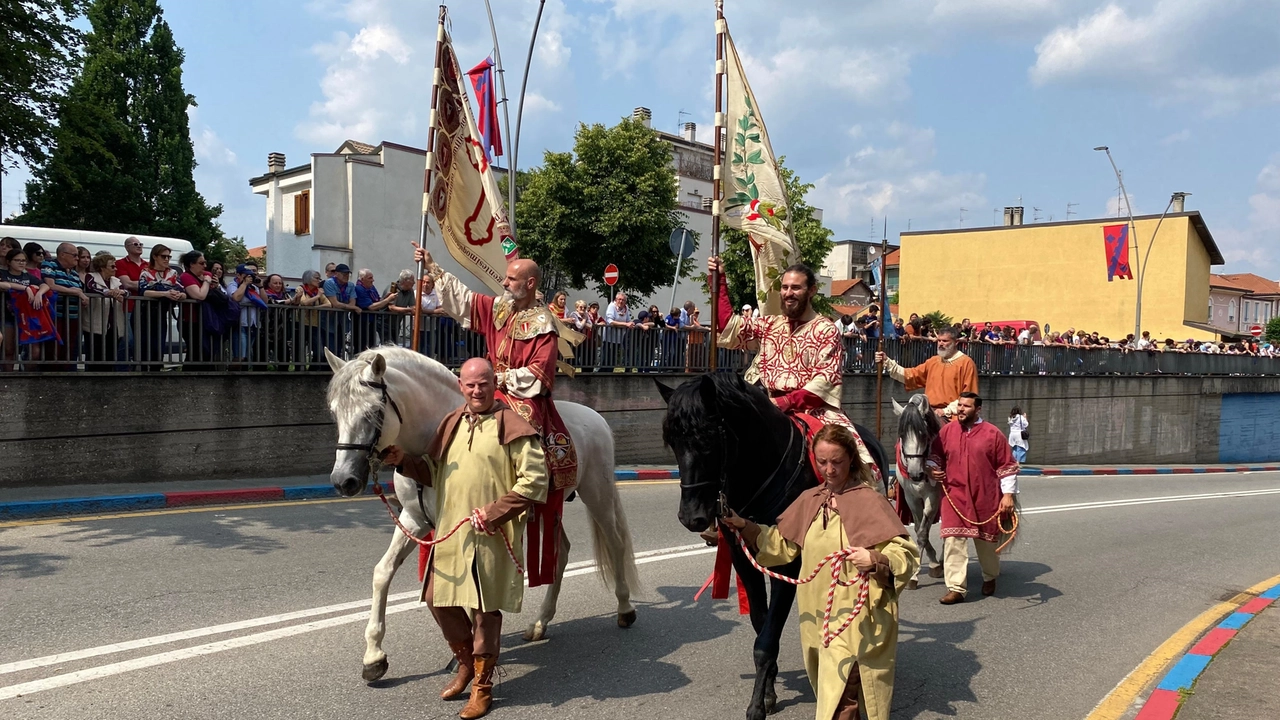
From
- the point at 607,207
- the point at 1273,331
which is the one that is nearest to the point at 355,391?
the point at 607,207

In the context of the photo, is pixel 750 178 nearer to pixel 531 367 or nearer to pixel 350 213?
pixel 531 367

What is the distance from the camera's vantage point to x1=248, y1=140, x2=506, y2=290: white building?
1412 inches

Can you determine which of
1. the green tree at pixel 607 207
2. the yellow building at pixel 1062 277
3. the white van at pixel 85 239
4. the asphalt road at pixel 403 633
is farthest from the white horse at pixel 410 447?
the yellow building at pixel 1062 277

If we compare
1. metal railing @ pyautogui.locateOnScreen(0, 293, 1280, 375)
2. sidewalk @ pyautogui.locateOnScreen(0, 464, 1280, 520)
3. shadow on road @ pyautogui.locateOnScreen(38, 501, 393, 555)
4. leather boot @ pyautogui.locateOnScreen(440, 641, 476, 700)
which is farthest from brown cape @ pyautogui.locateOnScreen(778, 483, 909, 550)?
sidewalk @ pyautogui.locateOnScreen(0, 464, 1280, 520)

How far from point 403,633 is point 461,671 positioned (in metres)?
1.17

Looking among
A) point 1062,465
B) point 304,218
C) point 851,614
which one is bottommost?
Answer: point 1062,465

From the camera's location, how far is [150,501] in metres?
9.85

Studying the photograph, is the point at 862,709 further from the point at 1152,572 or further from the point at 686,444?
the point at 1152,572

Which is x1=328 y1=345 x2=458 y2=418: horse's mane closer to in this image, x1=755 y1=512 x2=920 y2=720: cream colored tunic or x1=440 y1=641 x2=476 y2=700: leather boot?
x1=440 y1=641 x2=476 y2=700: leather boot

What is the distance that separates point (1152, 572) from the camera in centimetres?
938

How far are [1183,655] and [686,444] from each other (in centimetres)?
425

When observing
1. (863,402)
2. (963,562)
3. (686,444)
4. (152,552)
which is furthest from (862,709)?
(863,402)

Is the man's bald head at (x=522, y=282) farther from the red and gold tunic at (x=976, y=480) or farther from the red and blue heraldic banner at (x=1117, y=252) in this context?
the red and blue heraldic banner at (x=1117, y=252)

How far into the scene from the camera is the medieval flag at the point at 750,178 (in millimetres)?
7133
